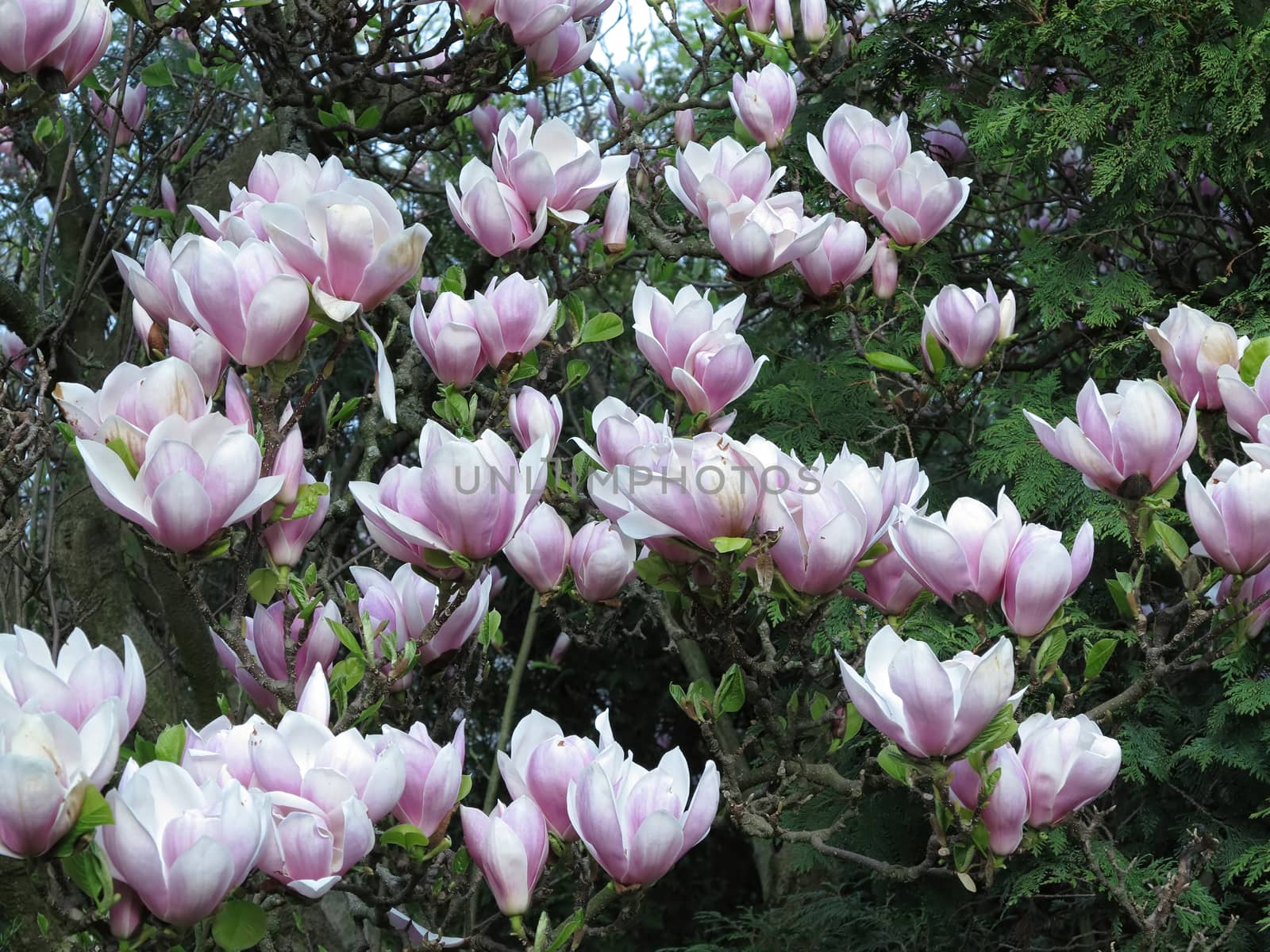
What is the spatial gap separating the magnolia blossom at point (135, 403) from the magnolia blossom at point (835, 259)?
0.75 m

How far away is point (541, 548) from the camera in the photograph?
121cm

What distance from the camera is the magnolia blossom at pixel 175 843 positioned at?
2.35 ft

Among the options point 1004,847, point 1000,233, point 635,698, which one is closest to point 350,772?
point 1004,847

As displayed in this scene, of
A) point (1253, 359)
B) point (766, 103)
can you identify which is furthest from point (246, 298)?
point (766, 103)

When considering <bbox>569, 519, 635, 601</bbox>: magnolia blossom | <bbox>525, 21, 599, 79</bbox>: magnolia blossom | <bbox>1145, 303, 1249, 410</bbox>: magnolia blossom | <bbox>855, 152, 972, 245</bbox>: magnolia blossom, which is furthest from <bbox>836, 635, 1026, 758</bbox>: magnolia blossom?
<bbox>525, 21, 599, 79</bbox>: magnolia blossom

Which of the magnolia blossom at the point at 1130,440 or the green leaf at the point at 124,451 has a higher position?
the green leaf at the point at 124,451

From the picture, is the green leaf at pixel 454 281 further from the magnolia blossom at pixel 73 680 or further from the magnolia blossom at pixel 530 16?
the magnolia blossom at pixel 73 680

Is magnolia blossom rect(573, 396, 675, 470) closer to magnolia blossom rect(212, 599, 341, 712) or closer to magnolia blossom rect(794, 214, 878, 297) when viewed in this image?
magnolia blossom rect(212, 599, 341, 712)

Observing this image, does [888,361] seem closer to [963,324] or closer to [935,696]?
[963,324]

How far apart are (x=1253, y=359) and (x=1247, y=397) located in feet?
0.26

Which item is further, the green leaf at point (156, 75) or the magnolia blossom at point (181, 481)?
the green leaf at point (156, 75)

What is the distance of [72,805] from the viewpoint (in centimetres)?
73

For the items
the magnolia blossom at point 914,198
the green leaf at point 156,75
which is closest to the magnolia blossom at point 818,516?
the magnolia blossom at point 914,198

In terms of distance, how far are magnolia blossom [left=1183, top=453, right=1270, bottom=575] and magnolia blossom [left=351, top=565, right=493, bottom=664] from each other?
2.02ft
